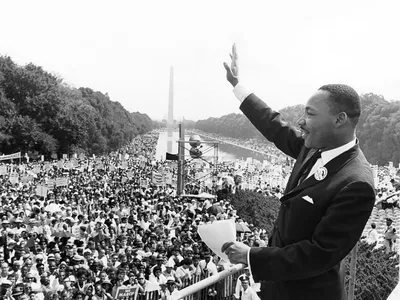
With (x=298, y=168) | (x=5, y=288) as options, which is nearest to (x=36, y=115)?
(x=5, y=288)

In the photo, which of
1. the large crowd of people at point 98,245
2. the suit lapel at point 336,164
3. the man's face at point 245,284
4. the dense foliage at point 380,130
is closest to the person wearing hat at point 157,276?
the large crowd of people at point 98,245

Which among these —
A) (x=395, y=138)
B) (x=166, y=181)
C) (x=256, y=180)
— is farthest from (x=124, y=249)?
(x=395, y=138)

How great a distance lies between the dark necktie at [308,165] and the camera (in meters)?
2.21

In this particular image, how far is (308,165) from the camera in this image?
2254 millimetres

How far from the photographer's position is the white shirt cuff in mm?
2699

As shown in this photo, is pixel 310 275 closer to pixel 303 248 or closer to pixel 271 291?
pixel 303 248

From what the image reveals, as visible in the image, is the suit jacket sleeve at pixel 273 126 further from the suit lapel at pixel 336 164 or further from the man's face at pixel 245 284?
the man's face at pixel 245 284

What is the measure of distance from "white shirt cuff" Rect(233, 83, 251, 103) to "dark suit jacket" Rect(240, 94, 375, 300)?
0.60 m

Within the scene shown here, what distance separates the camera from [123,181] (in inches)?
976

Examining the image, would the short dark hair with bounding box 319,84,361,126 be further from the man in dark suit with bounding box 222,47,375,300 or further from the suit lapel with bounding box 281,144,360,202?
the suit lapel with bounding box 281,144,360,202

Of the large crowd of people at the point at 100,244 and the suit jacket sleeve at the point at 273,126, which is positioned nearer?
the suit jacket sleeve at the point at 273,126

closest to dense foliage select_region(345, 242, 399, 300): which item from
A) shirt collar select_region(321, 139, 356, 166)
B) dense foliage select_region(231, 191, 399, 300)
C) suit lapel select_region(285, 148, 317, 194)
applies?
dense foliage select_region(231, 191, 399, 300)

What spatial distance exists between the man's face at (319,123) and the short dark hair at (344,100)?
0.08 feet

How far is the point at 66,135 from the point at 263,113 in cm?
4476
